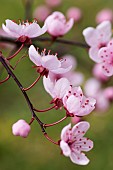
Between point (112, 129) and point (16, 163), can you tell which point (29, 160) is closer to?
point (16, 163)

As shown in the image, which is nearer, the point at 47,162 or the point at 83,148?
the point at 83,148

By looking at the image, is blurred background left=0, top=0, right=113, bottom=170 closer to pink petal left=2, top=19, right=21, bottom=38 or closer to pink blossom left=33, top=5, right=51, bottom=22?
pink blossom left=33, top=5, right=51, bottom=22

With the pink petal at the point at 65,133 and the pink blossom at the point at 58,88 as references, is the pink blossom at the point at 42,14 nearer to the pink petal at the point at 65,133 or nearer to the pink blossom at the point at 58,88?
the pink blossom at the point at 58,88

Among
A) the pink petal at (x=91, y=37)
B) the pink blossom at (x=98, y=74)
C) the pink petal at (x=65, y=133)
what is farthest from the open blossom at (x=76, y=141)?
the pink blossom at (x=98, y=74)

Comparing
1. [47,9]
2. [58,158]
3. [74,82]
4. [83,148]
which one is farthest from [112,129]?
[83,148]

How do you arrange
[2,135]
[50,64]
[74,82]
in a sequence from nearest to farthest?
1. [50,64]
2. [74,82]
3. [2,135]

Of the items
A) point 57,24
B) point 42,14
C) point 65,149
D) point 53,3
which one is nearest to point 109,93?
point 42,14

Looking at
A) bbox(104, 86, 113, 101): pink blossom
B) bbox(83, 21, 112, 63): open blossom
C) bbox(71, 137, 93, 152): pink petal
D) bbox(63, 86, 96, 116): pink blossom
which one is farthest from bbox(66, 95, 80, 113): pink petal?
bbox(104, 86, 113, 101): pink blossom
